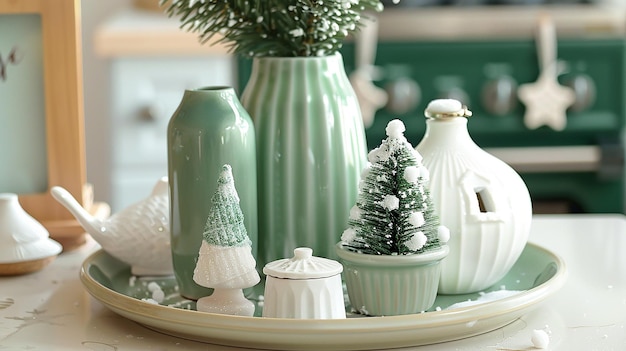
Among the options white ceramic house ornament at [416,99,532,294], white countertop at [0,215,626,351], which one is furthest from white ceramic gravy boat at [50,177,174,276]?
white ceramic house ornament at [416,99,532,294]

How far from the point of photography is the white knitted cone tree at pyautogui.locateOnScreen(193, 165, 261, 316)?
2.72 feet

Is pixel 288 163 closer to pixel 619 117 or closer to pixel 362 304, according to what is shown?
pixel 362 304

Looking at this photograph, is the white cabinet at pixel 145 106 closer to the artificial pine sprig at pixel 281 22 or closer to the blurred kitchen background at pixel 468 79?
the blurred kitchen background at pixel 468 79

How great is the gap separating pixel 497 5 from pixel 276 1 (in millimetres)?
1236

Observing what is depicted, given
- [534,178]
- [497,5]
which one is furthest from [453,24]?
[534,178]

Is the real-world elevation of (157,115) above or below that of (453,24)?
below

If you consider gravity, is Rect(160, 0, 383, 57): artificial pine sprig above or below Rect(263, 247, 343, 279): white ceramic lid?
above

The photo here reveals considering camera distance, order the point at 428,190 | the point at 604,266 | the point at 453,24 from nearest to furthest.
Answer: the point at 428,190 < the point at 604,266 < the point at 453,24

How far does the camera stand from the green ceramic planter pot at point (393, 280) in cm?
81

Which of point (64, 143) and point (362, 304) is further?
point (64, 143)

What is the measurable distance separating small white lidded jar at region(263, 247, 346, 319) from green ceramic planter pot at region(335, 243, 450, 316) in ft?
0.10

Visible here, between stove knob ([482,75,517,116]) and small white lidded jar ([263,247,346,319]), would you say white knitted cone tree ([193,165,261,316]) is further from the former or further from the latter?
stove knob ([482,75,517,116])

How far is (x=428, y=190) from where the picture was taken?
2.75ft

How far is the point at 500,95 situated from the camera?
78.0 inches
